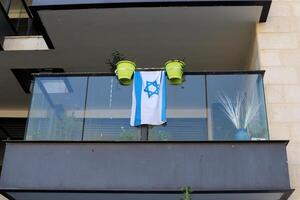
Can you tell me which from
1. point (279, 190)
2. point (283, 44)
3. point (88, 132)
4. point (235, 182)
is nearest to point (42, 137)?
point (88, 132)

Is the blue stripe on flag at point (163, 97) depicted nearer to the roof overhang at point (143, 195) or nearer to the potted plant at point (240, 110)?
the potted plant at point (240, 110)

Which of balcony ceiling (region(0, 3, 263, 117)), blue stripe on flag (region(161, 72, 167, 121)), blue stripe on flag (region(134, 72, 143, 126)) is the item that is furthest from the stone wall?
blue stripe on flag (region(134, 72, 143, 126))

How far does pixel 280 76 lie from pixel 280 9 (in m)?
1.71

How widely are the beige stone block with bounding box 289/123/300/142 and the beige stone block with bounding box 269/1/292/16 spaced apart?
2.59 m

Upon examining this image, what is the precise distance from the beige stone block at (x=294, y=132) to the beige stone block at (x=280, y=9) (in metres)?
2.59

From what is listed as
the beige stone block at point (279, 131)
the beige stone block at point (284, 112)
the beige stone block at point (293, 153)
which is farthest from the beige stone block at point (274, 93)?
the beige stone block at point (293, 153)

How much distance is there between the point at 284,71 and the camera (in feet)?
29.5

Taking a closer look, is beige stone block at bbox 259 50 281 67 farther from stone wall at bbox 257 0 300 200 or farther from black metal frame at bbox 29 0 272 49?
black metal frame at bbox 29 0 272 49

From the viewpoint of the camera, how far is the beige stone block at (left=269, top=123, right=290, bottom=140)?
27.1 feet

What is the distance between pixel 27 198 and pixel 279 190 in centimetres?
397

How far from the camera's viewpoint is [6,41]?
1129 centimetres

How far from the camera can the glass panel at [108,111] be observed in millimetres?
7922

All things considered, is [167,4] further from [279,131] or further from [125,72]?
[279,131]

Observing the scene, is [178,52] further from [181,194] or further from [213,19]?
[181,194]
